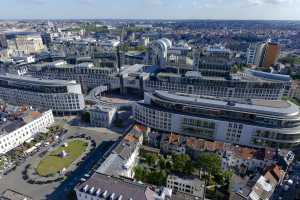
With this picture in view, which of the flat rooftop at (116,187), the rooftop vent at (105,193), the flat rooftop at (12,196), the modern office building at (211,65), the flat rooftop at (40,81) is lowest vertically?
the flat rooftop at (12,196)

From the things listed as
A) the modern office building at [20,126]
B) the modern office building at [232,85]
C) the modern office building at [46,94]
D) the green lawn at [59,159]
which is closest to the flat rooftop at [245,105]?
the modern office building at [232,85]

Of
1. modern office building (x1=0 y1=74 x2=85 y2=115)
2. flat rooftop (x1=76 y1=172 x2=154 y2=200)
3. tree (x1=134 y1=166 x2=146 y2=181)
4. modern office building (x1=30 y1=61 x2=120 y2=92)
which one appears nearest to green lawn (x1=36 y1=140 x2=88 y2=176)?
flat rooftop (x1=76 y1=172 x2=154 y2=200)

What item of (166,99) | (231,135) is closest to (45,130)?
(166,99)

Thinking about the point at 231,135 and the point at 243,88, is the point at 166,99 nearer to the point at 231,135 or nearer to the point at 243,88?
the point at 231,135

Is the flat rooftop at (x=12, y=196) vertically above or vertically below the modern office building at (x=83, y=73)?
below

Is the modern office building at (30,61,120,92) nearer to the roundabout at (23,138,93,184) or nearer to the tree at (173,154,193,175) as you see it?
the roundabout at (23,138,93,184)

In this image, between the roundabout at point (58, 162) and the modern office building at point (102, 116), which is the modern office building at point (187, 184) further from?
the modern office building at point (102, 116)

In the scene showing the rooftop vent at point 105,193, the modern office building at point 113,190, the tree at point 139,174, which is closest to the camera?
the modern office building at point 113,190

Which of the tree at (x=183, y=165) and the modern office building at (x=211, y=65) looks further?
the modern office building at (x=211, y=65)
